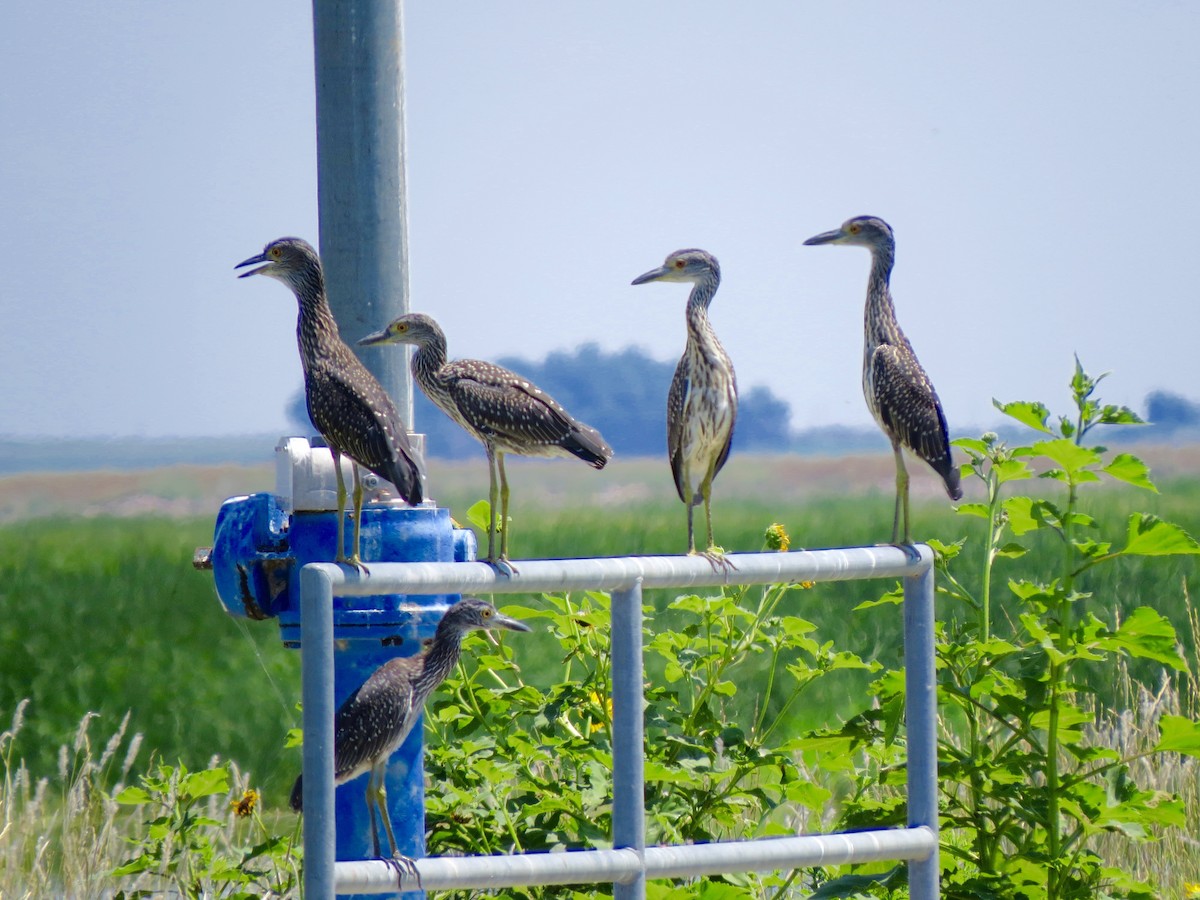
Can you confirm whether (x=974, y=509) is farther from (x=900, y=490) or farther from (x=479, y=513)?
(x=479, y=513)

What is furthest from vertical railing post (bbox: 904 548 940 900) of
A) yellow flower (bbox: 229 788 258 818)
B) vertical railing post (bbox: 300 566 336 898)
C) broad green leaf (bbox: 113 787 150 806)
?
broad green leaf (bbox: 113 787 150 806)

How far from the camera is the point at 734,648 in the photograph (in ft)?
12.9

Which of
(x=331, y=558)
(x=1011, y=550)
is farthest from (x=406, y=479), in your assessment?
(x=1011, y=550)

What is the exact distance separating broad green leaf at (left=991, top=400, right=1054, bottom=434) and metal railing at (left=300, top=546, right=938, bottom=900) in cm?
68

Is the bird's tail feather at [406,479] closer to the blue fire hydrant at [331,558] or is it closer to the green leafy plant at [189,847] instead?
the blue fire hydrant at [331,558]

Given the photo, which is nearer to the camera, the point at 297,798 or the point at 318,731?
the point at 318,731

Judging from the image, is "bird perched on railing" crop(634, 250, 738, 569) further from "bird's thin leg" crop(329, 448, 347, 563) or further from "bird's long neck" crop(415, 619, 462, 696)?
"bird's thin leg" crop(329, 448, 347, 563)

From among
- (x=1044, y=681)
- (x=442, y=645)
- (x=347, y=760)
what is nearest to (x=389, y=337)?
(x=442, y=645)

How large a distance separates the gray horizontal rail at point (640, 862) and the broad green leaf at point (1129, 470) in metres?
1.02

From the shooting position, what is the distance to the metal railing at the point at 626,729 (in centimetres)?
243

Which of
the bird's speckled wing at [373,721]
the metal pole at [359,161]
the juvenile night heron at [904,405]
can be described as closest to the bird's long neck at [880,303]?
the juvenile night heron at [904,405]

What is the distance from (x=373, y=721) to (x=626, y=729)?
621 millimetres

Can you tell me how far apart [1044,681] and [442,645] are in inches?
53.8

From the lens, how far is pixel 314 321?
3.31m
